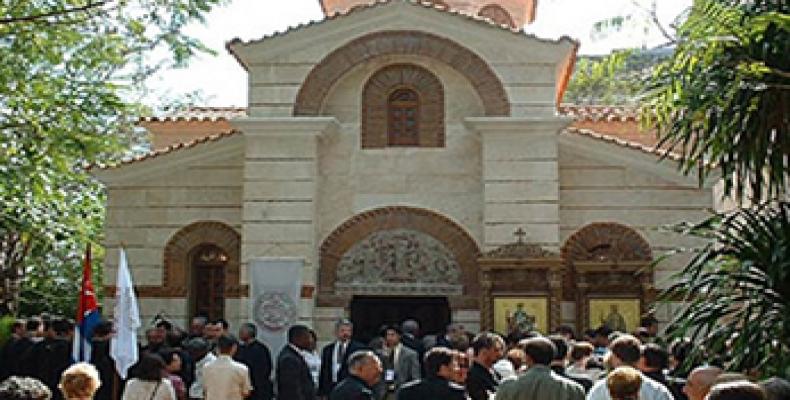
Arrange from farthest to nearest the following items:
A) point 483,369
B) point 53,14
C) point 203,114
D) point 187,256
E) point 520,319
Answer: point 203,114 < point 187,256 < point 520,319 < point 53,14 < point 483,369

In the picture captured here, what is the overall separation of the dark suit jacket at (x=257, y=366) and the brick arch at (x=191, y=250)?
18.3ft

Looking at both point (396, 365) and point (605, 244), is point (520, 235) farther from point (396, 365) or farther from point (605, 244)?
point (396, 365)

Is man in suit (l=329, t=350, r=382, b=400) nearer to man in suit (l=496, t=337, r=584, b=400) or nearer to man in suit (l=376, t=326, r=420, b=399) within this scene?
man in suit (l=496, t=337, r=584, b=400)

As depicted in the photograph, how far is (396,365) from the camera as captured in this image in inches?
465

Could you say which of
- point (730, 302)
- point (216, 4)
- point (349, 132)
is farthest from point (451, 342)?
point (349, 132)

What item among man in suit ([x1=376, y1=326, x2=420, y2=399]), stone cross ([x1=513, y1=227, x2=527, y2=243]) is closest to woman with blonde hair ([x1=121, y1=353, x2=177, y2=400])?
man in suit ([x1=376, y1=326, x2=420, y2=399])

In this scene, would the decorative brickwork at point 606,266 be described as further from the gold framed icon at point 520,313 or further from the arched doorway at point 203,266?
the arched doorway at point 203,266

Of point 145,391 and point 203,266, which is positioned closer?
point 145,391

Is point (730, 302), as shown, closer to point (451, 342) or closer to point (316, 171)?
point (451, 342)

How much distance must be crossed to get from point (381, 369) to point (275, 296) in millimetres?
7617

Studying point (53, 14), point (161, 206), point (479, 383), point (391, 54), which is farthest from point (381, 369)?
point (161, 206)

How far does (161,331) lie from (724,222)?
250 inches

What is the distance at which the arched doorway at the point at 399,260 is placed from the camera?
624 inches

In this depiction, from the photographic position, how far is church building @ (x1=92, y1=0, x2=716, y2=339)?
51.4 ft
